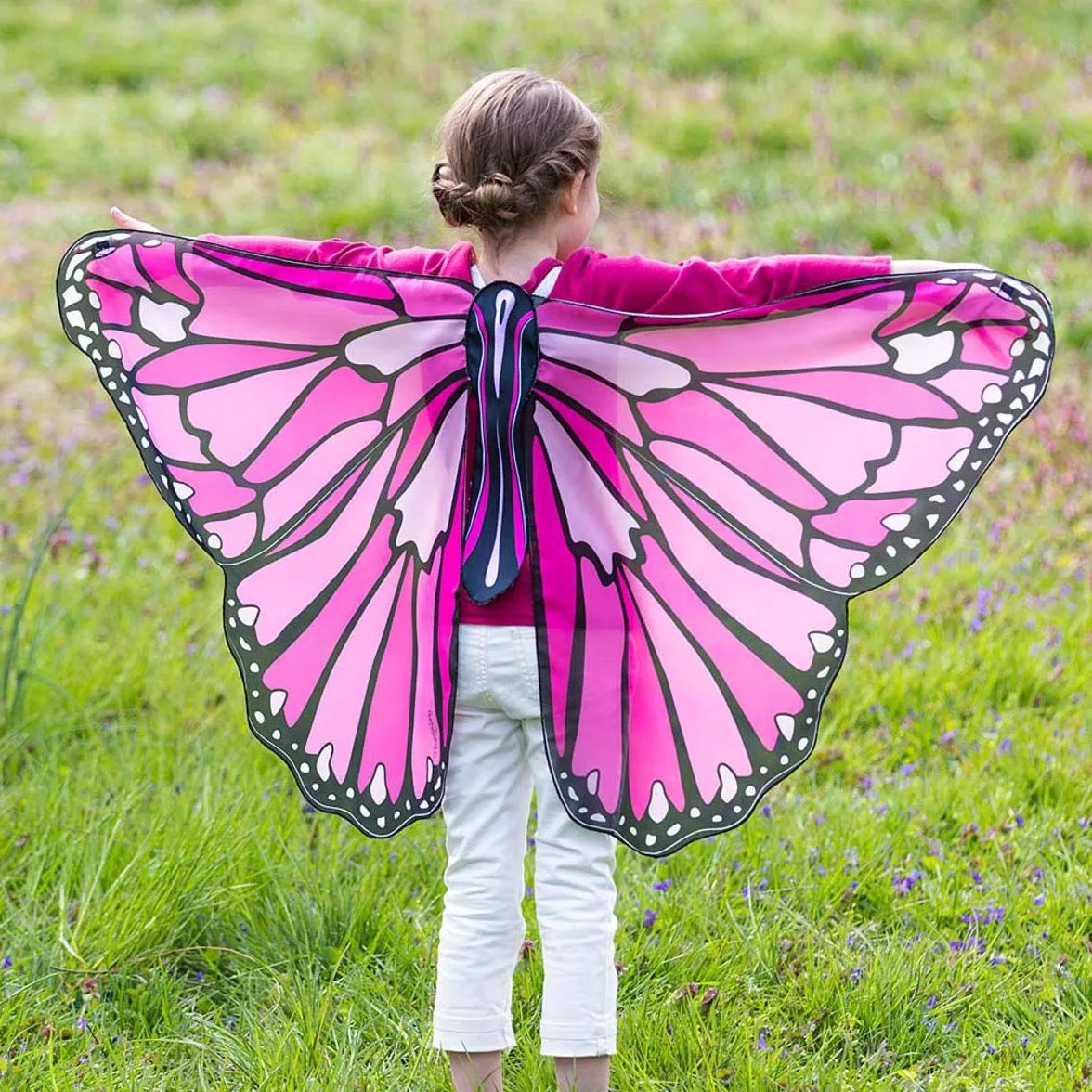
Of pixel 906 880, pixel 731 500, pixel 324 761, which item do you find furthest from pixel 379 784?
pixel 906 880

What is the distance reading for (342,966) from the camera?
326cm

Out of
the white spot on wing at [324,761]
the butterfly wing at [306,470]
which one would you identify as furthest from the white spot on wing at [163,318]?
the white spot on wing at [324,761]

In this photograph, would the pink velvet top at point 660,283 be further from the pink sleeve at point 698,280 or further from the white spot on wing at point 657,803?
the white spot on wing at point 657,803

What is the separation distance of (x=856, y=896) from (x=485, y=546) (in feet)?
4.64

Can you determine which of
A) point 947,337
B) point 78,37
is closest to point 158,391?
point 947,337

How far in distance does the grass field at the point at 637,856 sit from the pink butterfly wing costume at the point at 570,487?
0.58 m

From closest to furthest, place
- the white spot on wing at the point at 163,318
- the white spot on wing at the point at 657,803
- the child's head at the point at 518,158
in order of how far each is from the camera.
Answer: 1. the child's head at the point at 518,158
2. the white spot on wing at the point at 657,803
3. the white spot on wing at the point at 163,318

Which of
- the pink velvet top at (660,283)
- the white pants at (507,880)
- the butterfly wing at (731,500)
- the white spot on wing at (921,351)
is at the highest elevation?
the pink velvet top at (660,283)

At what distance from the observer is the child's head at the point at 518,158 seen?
260cm

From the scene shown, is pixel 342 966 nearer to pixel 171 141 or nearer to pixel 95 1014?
pixel 95 1014

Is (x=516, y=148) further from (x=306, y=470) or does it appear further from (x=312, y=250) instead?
(x=306, y=470)

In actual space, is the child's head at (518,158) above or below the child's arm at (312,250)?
above

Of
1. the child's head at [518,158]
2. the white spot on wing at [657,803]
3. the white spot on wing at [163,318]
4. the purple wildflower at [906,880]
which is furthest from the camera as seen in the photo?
the purple wildflower at [906,880]

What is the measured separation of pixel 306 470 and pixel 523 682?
591 mm
